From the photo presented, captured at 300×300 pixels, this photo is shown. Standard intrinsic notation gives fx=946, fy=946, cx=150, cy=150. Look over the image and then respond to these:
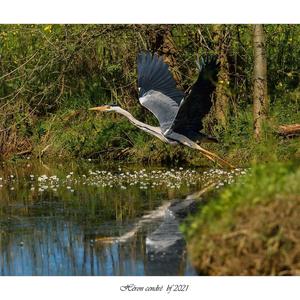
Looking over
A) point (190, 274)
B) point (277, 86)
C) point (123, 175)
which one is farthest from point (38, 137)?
point (190, 274)

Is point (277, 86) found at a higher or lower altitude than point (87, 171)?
higher

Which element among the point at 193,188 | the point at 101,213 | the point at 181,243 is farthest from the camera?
the point at 193,188

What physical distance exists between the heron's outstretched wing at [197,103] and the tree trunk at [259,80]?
115cm

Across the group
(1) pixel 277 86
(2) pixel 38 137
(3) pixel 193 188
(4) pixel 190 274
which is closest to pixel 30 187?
(3) pixel 193 188

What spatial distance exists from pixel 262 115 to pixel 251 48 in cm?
134

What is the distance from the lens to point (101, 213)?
841cm

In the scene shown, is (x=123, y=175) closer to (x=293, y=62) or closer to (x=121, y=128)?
(x=121, y=128)

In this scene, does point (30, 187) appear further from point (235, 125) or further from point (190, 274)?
point (190, 274)

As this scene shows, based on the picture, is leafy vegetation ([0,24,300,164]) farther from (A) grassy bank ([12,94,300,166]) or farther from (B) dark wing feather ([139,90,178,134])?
(B) dark wing feather ([139,90,178,134])

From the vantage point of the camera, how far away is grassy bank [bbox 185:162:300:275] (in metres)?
5.56

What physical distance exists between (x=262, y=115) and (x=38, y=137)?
319cm

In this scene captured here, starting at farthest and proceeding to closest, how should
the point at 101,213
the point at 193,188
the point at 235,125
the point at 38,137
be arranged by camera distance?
the point at 38,137, the point at 235,125, the point at 193,188, the point at 101,213
